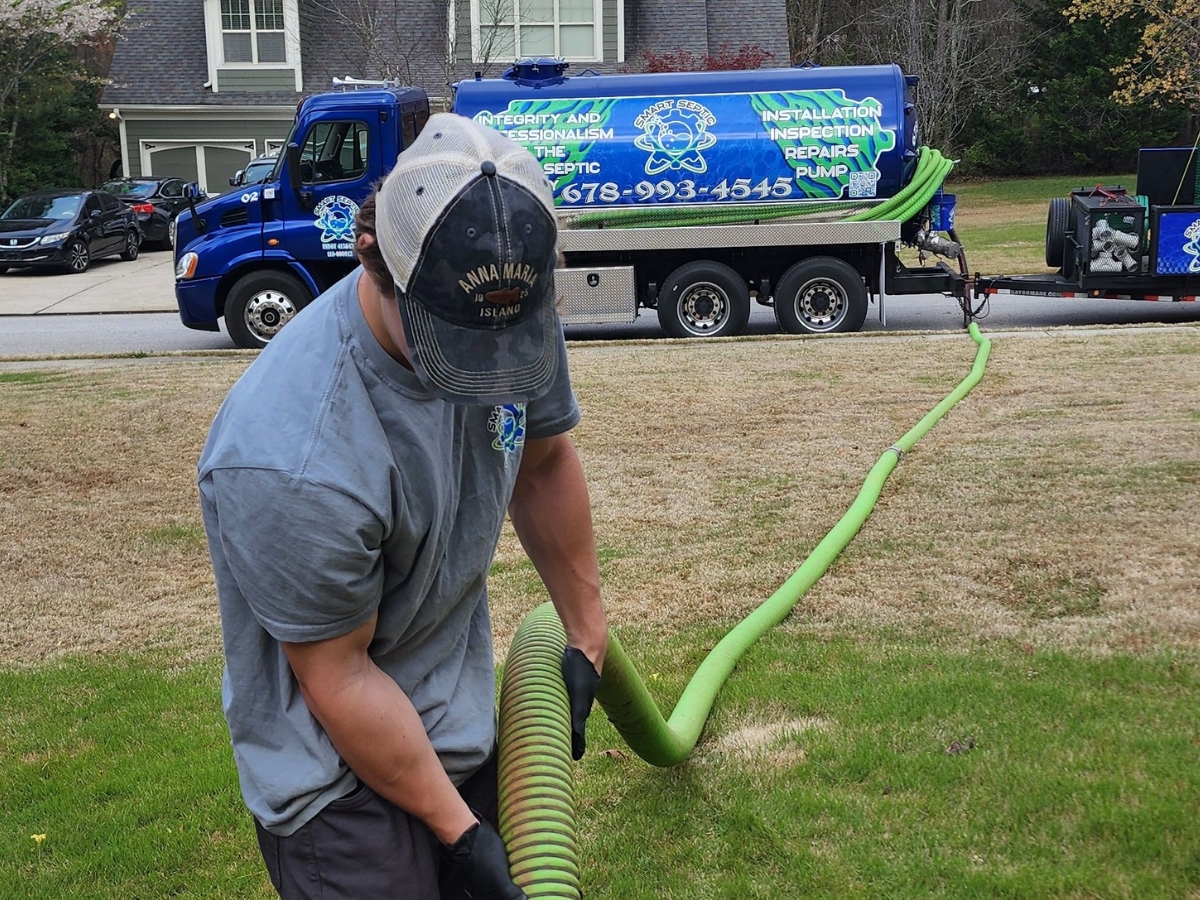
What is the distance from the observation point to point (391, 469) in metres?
1.89

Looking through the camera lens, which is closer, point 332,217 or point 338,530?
point 338,530

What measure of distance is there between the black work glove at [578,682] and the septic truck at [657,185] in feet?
36.0

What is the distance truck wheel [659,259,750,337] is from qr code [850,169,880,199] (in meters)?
1.53

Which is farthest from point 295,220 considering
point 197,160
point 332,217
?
point 197,160

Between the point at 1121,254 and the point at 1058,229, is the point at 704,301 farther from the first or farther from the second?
the point at 1121,254

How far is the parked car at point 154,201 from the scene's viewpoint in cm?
2941

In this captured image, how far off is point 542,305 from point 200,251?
12633 millimetres

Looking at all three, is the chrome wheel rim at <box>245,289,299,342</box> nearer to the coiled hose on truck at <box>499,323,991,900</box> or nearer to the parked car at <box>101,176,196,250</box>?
the coiled hose on truck at <box>499,323,991,900</box>

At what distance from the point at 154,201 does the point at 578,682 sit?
30.0m

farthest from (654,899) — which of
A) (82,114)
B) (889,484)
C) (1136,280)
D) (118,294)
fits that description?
(82,114)

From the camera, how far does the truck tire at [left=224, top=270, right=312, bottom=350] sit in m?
13.7

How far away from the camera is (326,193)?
1348 cm

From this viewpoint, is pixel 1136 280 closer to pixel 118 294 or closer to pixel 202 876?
pixel 202 876

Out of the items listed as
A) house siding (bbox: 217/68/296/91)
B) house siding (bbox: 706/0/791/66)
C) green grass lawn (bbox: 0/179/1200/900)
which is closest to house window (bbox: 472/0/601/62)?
house siding (bbox: 706/0/791/66)
